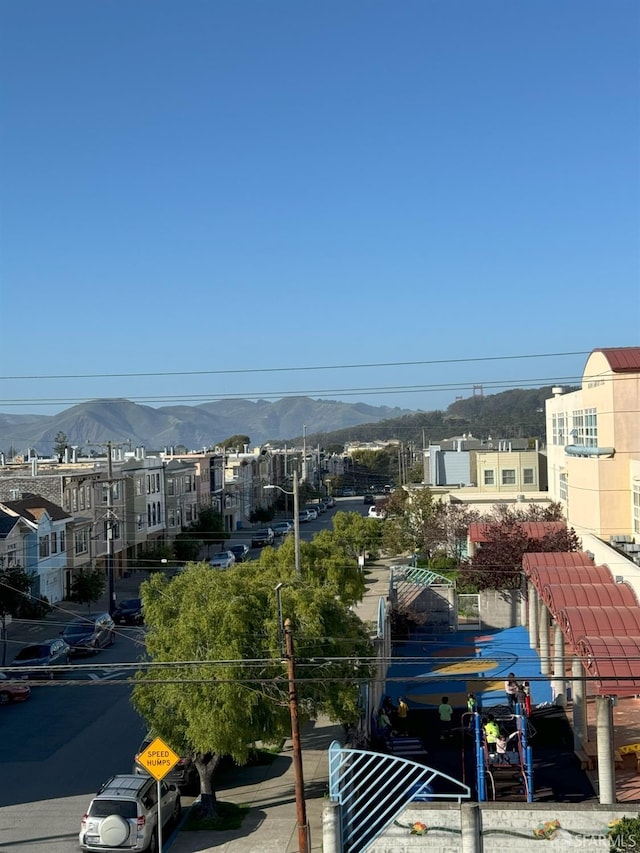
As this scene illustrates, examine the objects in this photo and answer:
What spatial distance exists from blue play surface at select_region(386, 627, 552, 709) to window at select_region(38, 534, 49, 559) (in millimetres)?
20531

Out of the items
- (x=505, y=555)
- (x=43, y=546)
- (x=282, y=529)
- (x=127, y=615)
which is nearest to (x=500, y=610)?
(x=505, y=555)

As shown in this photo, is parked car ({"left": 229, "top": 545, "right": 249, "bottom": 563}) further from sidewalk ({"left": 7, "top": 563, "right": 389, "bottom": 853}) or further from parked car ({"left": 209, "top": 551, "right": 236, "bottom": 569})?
sidewalk ({"left": 7, "top": 563, "right": 389, "bottom": 853})

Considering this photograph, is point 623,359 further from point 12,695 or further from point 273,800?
point 12,695

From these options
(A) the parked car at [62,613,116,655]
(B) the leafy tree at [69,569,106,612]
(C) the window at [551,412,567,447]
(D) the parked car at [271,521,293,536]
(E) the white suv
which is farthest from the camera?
(D) the parked car at [271,521,293,536]

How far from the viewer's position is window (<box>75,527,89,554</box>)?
176 ft

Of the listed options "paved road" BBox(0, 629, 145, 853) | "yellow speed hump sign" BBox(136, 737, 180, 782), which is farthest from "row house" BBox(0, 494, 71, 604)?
"yellow speed hump sign" BBox(136, 737, 180, 782)

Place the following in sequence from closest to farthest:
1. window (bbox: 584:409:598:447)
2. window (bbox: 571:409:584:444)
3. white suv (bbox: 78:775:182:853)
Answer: white suv (bbox: 78:775:182:853) < window (bbox: 584:409:598:447) < window (bbox: 571:409:584:444)

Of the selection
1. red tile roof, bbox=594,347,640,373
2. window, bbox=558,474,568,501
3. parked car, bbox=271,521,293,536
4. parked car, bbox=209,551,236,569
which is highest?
red tile roof, bbox=594,347,640,373

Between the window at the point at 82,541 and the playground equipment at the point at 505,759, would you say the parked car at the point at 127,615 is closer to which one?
the window at the point at 82,541

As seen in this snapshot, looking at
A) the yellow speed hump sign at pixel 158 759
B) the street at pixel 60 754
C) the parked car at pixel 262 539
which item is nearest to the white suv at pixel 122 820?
the street at pixel 60 754

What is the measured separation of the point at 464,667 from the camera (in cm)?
3122

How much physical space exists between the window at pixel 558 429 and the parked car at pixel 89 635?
2333 cm

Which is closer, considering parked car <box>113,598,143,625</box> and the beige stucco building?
the beige stucco building

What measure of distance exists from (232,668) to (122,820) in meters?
3.28
